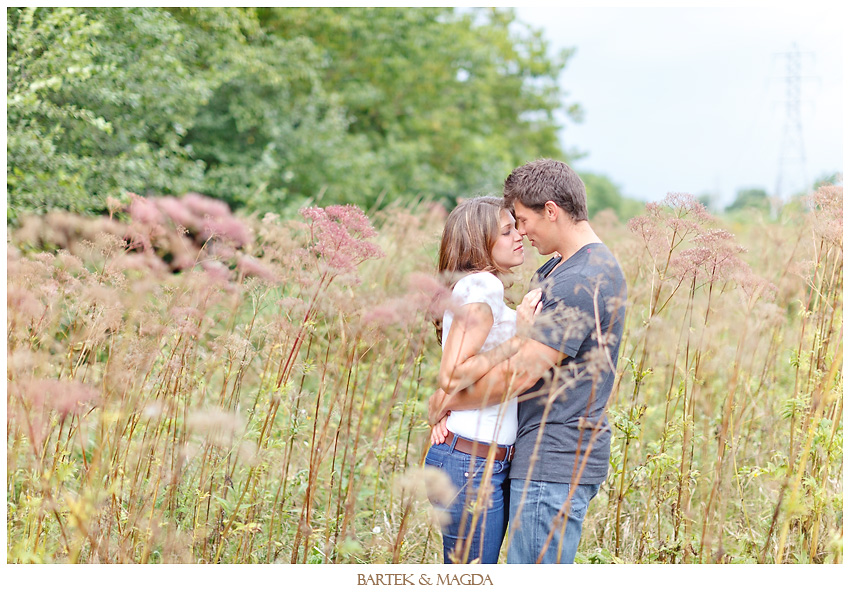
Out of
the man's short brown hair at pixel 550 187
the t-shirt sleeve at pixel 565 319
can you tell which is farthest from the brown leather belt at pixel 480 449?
the man's short brown hair at pixel 550 187

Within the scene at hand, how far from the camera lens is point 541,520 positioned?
204 cm

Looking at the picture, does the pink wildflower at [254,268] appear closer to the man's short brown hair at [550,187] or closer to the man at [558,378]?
the man at [558,378]

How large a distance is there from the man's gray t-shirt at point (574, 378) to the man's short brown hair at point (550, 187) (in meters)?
0.16

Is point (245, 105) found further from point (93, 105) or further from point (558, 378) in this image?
point (558, 378)

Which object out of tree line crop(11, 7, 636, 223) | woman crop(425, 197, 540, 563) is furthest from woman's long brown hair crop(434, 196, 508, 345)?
tree line crop(11, 7, 636, 223)

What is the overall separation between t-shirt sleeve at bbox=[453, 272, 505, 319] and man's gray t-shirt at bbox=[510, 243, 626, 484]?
15cm

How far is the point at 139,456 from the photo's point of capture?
2.35 meters

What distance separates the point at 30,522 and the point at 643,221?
8.46ft

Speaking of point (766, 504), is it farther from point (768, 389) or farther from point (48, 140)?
point (48, 140)

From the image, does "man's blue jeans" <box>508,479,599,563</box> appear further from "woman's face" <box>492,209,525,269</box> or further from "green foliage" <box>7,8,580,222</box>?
"green foliage" <box>7,8,580,222</box>

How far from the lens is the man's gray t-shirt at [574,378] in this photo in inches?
76.3

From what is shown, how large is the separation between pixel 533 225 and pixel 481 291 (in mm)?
320

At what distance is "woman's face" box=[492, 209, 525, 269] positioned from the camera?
7.45 feet
